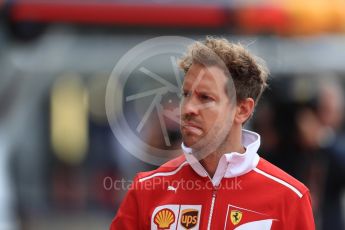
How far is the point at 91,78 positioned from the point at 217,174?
7.83 m

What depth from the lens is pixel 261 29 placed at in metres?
12.3

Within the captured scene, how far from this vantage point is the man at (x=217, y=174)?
4.50m

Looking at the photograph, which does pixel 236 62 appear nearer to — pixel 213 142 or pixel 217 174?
pixel 213 142

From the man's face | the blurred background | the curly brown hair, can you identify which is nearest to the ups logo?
the man's face

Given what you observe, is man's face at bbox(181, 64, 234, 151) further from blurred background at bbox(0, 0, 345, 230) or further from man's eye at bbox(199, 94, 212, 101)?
blurred background at bbox(0, 0, 345, 230)

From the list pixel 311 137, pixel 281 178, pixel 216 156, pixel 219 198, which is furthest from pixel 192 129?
pixel 311 137

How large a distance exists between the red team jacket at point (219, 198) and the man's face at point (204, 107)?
0.10 metres

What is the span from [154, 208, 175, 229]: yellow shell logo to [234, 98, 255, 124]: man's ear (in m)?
0.52

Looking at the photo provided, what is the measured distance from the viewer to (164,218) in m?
4.58

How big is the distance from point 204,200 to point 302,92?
8.07 metres

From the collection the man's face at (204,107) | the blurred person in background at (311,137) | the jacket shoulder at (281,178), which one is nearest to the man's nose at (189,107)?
the man's face at (204,107)

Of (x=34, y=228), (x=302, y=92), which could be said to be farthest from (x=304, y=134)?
(x=34, y=228)

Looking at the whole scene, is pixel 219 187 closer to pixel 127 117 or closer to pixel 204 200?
pixel 204 200

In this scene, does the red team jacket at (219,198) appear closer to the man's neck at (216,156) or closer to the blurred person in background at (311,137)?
the man's neck at (216,156)
